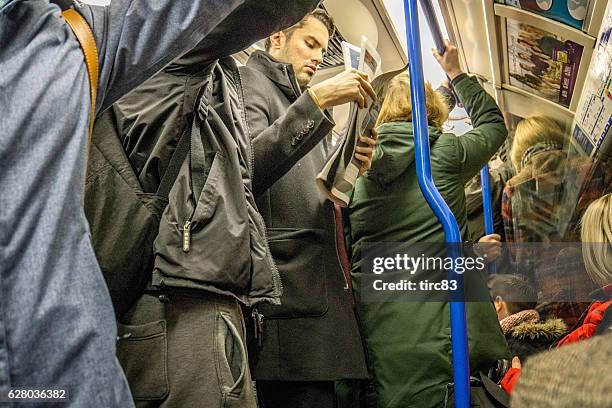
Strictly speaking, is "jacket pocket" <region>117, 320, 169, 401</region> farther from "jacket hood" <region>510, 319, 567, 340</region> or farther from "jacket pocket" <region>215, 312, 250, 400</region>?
"jacket hood" <region>510, 319, 567, 340</region>

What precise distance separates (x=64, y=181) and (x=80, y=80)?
132mm

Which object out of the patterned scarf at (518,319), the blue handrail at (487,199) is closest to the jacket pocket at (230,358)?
the patterned scarf at (518,319)

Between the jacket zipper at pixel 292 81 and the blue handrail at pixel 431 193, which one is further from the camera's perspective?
the jacket zipper at pixel 292 81

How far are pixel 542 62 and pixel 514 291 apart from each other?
48cm

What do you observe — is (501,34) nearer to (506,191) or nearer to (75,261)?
(506,191)

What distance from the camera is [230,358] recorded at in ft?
3.79

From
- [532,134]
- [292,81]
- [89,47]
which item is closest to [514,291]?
[532,134]

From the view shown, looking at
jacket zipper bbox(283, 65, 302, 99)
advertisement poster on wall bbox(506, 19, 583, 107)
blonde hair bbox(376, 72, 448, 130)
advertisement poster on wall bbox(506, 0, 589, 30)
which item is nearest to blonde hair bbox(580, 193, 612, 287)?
advertisement poster on wall bbox(506, 19, 583, 107)

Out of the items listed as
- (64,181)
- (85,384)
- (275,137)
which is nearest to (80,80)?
(64,181)

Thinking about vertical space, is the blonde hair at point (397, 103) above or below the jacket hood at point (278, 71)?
below

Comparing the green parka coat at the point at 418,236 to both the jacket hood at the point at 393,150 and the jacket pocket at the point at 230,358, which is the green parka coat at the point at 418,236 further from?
the jacket pocket at the point at 230,358

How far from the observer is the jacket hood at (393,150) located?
1708 millimetres

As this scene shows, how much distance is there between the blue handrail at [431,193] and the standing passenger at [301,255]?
0.12m

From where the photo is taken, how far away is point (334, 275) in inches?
63.9
